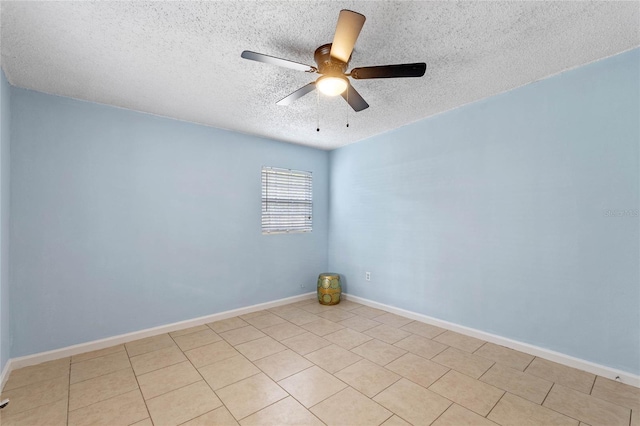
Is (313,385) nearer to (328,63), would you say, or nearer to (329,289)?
(329,289)

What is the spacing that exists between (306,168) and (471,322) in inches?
125

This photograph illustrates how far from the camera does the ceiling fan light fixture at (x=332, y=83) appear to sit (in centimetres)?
192

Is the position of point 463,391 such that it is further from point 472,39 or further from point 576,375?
point 472,39

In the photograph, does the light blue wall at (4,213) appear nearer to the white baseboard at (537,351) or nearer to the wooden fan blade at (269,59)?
the wooden fan blade at (269,59)

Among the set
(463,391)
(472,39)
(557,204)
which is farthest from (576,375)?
(472,39)

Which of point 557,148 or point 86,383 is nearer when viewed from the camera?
point 86,383

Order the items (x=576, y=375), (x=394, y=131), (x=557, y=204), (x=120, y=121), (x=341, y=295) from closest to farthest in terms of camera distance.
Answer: (x=576, y=375) → (x=557, y=204) → (x=120, y=121) → (x=394, y=131) → (x=341, y=295)

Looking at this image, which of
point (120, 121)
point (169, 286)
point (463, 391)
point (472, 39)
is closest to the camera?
point (472, 39)

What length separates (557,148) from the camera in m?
2.49

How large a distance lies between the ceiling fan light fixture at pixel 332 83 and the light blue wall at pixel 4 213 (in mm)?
2544

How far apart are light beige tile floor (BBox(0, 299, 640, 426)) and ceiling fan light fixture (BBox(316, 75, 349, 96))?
227 centimetres

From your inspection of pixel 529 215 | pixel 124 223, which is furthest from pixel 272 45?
pixel 529 215

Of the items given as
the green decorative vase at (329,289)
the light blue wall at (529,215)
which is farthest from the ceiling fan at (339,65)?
the green decorative vase at (329,289)

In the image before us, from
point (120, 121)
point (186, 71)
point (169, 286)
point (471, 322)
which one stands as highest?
point (186, 71)
